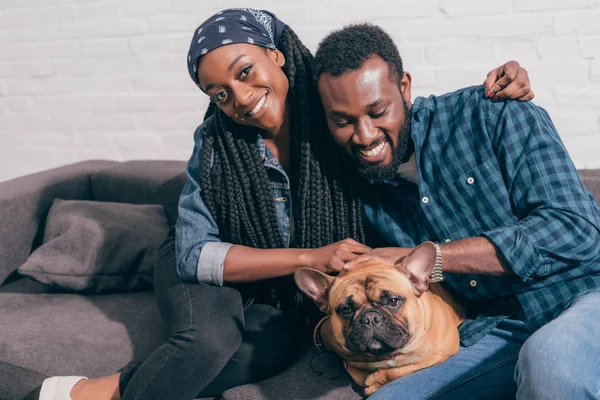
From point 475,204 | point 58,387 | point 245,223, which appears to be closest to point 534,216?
point 475,204

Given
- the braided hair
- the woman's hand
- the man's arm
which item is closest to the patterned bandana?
the braided hair

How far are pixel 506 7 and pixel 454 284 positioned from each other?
1.29 meters

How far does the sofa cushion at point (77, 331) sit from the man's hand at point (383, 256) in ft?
2.66

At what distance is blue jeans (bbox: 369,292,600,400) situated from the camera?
1.62 meters

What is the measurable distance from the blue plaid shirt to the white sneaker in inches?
43.9

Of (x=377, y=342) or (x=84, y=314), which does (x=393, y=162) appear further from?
(x=84, y=314)

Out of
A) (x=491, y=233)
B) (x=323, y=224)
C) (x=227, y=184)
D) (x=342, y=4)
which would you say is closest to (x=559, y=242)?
(x=491, y=233)

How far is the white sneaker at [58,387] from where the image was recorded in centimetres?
214

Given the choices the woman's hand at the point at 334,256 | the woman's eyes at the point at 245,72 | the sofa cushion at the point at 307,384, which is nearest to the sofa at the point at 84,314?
the sofa cushion at the point at 307,384

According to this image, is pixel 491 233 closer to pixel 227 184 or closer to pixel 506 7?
pixel 227 184

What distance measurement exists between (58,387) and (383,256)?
1.11 meters

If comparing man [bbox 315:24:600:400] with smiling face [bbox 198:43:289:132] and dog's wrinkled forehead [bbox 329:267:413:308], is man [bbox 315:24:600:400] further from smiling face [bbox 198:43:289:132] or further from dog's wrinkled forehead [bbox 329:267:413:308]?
smiling face [bbox 198:43:289:132]

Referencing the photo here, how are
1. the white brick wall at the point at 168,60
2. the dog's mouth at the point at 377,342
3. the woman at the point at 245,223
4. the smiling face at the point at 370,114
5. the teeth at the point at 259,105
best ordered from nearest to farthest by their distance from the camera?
1. the dog's mouth at the point at 377,342
2. the smiling face at the point at 370,114
3. the woman at the point at 245,223
4. the teeth at the point at 259,105
5. the white brick wall at the point at 168,60

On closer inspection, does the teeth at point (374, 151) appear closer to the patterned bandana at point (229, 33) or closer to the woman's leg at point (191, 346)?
the patterned bandana at point (229, 33)
